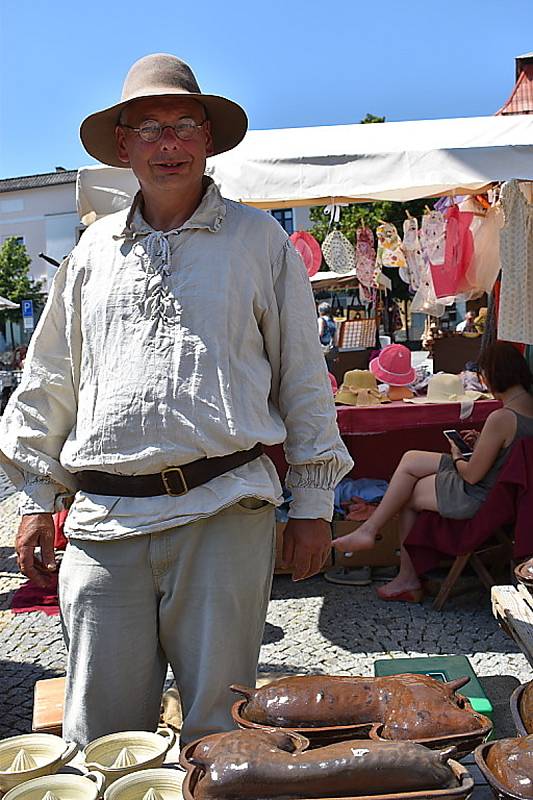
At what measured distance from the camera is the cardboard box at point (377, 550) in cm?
477

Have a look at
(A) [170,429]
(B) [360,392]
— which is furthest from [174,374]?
(B) [360,392]

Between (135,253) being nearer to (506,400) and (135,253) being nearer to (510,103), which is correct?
(506,400)

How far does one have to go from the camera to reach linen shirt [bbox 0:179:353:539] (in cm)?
171

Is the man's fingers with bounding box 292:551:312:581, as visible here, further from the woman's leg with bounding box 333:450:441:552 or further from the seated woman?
the woman's leg with bounding box 333:450:441:552

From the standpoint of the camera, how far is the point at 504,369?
415 centimetres

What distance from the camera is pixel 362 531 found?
14.7 ft

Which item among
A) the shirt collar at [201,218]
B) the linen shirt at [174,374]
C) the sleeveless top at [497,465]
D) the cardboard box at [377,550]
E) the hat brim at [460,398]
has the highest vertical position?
the shirt collar at [201,218]

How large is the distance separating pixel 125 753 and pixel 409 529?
3.17 meters

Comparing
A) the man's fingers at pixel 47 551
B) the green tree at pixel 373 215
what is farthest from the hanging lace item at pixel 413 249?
the green tree at pixel 373 215

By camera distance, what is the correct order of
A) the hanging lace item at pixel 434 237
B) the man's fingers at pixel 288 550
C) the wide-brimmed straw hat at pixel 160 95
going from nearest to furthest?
the wide-brimmed straw hat at pixel 160 95, the man's fingers at pixel 288 550, the hanging lace item at pixel 434 237

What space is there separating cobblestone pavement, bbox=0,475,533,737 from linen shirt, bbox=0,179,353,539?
71.6 inches

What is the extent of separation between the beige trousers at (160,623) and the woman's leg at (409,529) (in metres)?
2.68

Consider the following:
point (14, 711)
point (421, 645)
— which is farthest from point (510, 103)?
point (14, 711)

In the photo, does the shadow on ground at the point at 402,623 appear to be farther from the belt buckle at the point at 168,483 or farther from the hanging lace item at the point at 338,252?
the hanging lace item at the point at 338,252
